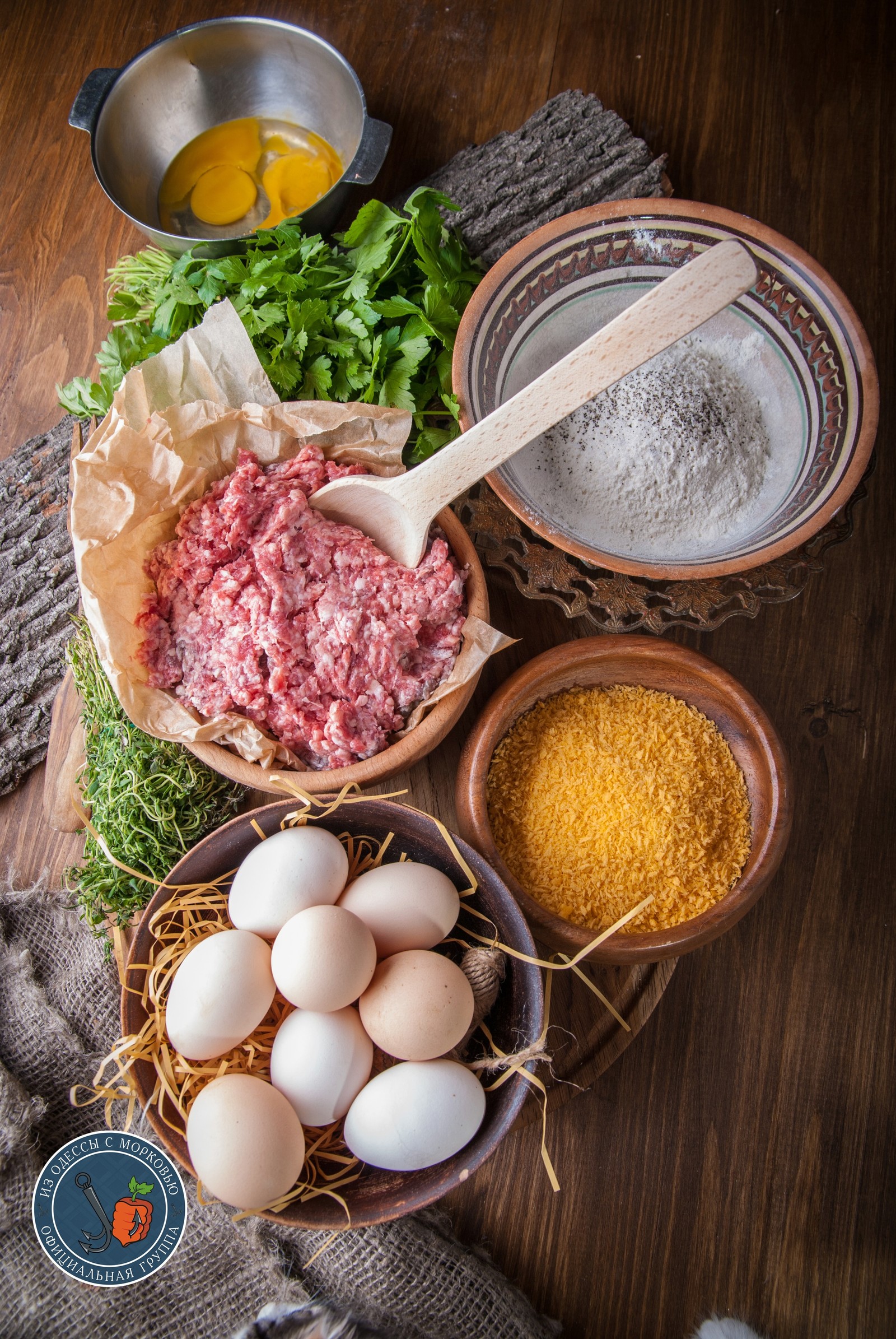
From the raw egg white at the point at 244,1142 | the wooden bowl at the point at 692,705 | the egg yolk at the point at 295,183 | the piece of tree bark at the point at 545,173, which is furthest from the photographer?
the egg yolk at the point at 295,183

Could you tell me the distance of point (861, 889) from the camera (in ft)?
4.63

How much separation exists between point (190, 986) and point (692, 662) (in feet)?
2.39

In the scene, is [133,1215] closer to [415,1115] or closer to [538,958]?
Answer: [415,1115]

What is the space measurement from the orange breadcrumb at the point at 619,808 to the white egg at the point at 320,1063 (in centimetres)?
32

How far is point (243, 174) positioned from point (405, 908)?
1.29 meters

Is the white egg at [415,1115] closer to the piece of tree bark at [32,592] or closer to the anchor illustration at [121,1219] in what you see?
the anchor illustration at [121,1219]

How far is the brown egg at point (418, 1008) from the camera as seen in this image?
3.00ft

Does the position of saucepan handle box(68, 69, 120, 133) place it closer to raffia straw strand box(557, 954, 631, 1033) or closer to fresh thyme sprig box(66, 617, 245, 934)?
fresh thyme sprig box(66, 617, 245, 934)

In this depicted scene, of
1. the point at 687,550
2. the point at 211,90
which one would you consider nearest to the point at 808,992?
the point at 687,550

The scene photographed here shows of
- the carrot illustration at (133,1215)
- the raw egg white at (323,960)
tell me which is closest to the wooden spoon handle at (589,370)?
the raw egg white at (323,960)

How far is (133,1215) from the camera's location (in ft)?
3.70

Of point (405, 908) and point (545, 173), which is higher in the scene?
point (545, 173)

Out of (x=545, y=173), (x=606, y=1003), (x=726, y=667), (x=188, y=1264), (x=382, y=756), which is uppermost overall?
(x=545, y=173)

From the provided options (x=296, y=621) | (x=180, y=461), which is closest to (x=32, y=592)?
(x=180, y=461)
